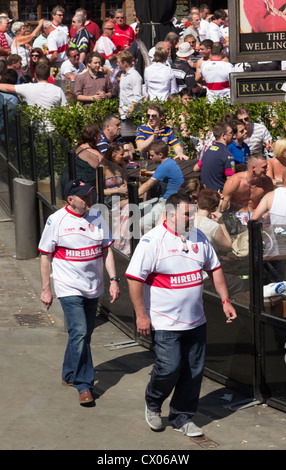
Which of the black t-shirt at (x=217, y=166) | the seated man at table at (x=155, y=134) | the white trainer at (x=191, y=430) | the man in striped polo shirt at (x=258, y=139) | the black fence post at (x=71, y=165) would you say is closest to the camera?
the white trainer at (x=191, y=430)

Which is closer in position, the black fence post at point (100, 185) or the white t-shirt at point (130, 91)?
the black fence post at point (100, 185)

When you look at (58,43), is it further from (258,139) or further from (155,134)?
(258,139)

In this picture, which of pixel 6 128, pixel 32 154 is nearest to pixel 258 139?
pixel 32 154

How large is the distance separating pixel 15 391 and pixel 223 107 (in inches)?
299

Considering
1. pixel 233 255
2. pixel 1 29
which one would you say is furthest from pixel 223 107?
pixel 1 29

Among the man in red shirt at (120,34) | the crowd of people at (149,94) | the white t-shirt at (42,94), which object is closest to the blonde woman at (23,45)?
the crowd of people at (149,94)

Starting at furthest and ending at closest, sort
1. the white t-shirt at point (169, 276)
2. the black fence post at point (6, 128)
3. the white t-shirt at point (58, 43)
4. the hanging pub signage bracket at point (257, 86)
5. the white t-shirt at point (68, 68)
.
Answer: the white t-shirt at point (58, 43) → the white t-shirt at point (68, 68) → the black fence post at point (6, 128) → the hanging pub signage bracket at point (257, 86) → the white t-shirt at point (169, 276)

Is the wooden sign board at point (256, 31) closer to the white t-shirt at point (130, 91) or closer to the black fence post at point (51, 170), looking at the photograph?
the black fence post at point (51, 170)

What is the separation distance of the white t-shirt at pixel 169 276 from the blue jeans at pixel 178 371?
0.10 meters

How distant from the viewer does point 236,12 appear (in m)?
8.48

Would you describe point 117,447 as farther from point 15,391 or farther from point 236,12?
point 236,12

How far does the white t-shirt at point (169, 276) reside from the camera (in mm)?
6633

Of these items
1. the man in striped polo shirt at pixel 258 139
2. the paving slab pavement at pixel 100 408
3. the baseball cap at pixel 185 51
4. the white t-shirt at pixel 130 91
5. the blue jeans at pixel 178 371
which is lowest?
the paving slab pavement at pixel 100 408

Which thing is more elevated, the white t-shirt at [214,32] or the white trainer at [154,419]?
the white t-shirt at [214,32]
